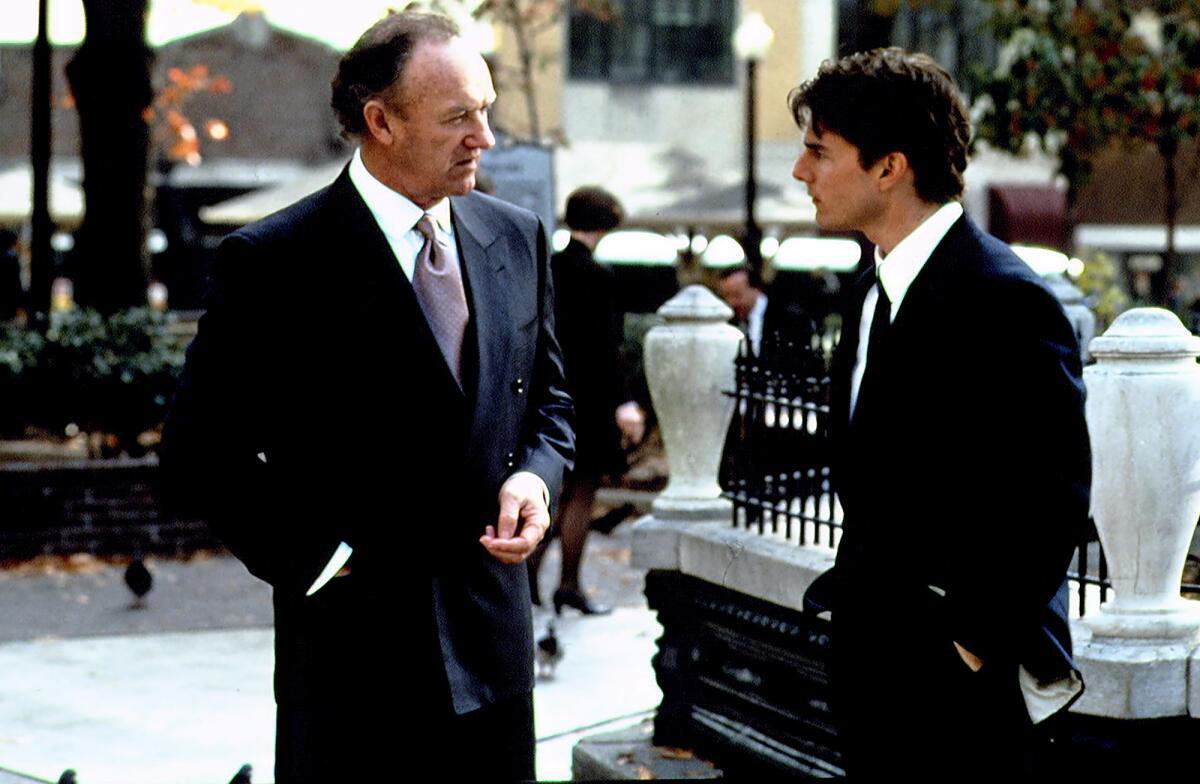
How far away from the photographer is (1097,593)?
17.3ft

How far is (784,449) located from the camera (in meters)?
6.31

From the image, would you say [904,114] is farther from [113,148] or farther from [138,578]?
[113,148]

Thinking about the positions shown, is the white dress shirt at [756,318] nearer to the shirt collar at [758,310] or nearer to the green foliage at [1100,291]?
the shirt collar at [758,310]

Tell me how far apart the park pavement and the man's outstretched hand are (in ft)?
11.1

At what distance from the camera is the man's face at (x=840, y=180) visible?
126 inches

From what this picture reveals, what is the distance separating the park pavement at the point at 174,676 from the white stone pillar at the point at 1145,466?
268cm

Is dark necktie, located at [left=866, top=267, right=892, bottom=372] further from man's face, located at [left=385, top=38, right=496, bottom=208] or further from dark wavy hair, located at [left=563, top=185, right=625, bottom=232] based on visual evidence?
dark wavy hair, located at [left=563, top=185, right=625, bottom=232]

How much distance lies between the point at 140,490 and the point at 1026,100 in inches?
269

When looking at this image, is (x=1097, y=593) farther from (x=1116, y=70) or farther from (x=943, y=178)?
(x=1116, y=70)

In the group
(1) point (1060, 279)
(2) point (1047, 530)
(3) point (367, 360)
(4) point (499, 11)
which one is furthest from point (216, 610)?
(4) point (499, 11)

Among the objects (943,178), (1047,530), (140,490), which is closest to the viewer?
(1047,530)

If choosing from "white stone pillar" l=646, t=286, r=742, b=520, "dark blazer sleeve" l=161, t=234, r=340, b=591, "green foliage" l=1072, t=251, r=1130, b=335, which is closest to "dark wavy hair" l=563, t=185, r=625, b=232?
"white stone pillar" l=646, t=286, r=742, b=520

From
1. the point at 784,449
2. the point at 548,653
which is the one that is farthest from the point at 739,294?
the point at 784,449


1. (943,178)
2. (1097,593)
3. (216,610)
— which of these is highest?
(943,178)
